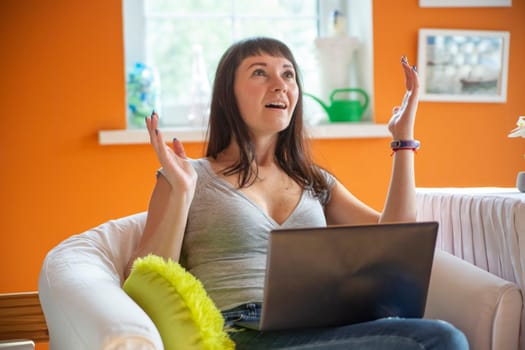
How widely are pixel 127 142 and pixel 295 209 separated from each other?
115 centimetres

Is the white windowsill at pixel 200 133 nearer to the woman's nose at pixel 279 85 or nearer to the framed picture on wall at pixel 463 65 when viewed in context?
the framed picture on wall at pixel 463 65

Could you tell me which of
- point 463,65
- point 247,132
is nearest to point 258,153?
point 247,132

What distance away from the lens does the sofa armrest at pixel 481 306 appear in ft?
4.88

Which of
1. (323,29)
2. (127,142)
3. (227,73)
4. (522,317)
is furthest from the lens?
(323,29)

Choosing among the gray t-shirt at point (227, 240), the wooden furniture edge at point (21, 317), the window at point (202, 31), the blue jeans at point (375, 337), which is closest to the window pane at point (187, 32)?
the window at point (202, 31)

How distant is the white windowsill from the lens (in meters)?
2.78

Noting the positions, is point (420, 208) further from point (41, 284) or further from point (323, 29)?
point (323, 29)

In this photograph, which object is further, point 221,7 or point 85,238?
point 221,7

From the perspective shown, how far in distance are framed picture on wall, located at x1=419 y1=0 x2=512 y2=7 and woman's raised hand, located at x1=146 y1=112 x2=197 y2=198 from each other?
1.74m

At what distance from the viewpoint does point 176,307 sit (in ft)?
4.27

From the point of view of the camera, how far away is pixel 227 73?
1.92m

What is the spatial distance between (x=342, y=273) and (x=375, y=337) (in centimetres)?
14

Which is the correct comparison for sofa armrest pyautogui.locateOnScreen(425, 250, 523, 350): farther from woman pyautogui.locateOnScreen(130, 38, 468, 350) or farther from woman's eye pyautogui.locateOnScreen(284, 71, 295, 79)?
woman's eye pyautogui.locateOnScreen(284, 71, 295, 79)

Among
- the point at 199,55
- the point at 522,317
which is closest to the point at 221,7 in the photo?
the point at 199,55
